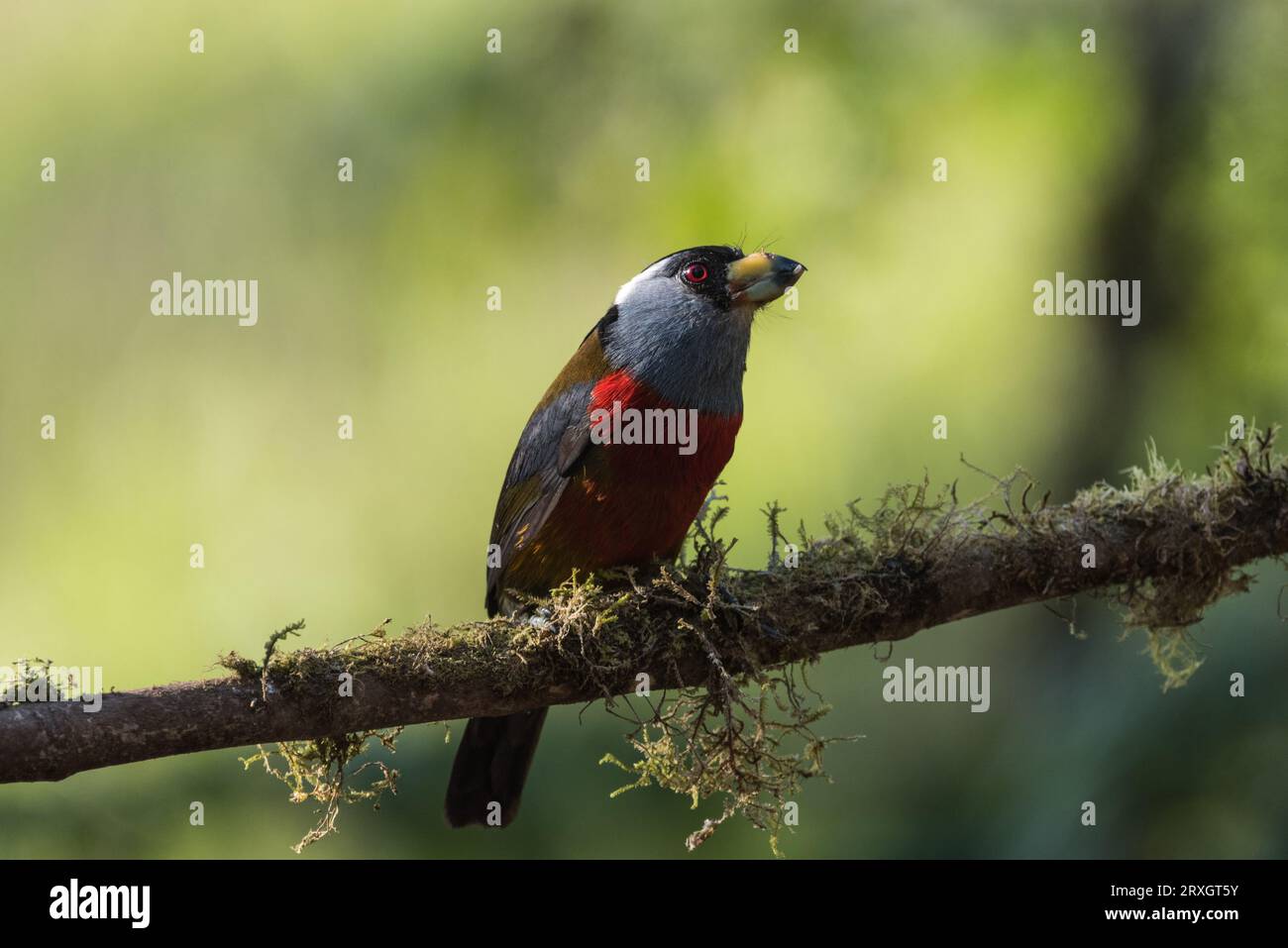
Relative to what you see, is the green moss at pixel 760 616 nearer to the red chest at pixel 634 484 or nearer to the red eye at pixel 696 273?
the red chest at pixel 634 484

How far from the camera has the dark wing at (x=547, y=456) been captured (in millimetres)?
3420

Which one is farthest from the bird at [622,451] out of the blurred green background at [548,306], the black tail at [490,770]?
the blurred green background at [548,306]

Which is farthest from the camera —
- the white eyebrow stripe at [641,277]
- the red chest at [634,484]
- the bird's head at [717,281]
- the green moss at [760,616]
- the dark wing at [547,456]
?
the white eyebrow stripe at [641,277]

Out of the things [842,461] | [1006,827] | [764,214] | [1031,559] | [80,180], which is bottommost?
[1006,827]

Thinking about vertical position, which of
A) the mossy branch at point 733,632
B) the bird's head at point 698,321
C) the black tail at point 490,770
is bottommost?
the black tail at point 490,770

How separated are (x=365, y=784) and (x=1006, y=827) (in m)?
3.16

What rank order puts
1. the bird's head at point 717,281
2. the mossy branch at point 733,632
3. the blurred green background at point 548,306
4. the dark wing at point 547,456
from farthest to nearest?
the blurred green background at point 548,306, the bird's head at point 717,281, the dark wing at point 547,456, the mossy branch at point 733,632

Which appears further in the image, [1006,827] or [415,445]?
[415,445]

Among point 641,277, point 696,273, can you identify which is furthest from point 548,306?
point 696,273

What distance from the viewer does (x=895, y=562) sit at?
324 centimetres

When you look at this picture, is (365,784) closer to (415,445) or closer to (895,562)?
(415,445)

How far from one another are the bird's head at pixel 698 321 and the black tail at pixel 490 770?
40.6 inches

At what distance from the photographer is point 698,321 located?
11.6 feet

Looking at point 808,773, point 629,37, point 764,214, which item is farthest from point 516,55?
point 808,773
